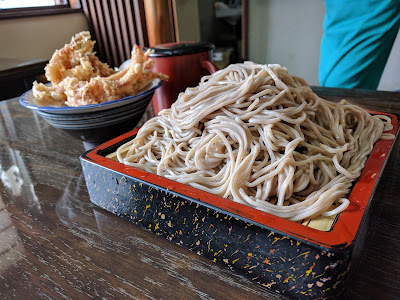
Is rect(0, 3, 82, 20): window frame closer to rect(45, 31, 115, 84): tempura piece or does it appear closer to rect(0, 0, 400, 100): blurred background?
rect(0, 0, 400, 100): blurred background

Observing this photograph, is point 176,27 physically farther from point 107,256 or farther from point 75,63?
point 107,256

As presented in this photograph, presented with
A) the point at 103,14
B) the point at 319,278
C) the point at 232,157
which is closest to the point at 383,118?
the point at 232,157

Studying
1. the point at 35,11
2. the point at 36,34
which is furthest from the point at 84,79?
the point at 35,11

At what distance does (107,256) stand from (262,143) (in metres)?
0.42

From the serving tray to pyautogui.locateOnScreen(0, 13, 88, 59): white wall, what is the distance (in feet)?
11.8

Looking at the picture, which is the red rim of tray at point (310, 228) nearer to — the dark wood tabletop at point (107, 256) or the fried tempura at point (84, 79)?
the dark wood tabletop at point (107, 256)

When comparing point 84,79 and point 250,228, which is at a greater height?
point 84,79

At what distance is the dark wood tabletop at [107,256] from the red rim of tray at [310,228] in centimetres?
8

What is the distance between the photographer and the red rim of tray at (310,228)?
442 mm

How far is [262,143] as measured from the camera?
682mm

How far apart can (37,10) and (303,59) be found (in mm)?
3508

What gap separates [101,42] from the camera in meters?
4.35

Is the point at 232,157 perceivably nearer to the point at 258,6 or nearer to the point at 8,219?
the point at 8,219

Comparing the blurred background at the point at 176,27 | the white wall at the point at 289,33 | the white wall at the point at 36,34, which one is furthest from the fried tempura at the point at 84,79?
the white wall at the point at 289,33
